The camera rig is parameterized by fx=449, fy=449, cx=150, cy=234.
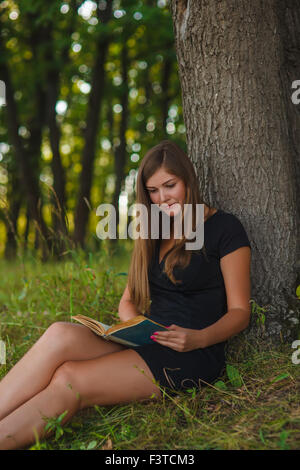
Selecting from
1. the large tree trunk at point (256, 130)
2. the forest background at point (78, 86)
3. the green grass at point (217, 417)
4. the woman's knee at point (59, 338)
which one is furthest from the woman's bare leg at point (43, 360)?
the forest background at point (78, 86)

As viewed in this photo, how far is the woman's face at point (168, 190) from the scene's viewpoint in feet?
8.25

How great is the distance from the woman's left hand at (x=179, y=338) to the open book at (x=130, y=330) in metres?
0.04

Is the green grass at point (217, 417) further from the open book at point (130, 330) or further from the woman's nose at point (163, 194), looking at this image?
the woman's nose at point (163, 194)

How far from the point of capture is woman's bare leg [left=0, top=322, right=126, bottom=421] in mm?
2170

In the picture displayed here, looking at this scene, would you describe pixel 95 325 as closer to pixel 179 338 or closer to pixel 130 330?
pixel 130 330

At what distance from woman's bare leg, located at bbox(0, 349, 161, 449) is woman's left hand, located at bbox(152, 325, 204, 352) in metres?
0.17

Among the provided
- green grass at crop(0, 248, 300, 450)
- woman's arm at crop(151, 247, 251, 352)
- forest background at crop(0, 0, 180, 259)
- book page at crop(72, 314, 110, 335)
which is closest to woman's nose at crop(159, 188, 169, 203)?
woman's arm at crop(151, 247, 251, 352)

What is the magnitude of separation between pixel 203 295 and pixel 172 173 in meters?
0.70

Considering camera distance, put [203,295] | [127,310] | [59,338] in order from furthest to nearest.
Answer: [127,310] → [203,295] → [59,338]

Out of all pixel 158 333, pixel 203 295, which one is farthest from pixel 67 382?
pixel 203 295

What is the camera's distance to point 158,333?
2184 millimetres

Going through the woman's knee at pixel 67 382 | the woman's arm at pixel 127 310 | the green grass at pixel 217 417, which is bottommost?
the green grass at pixel 217 417
